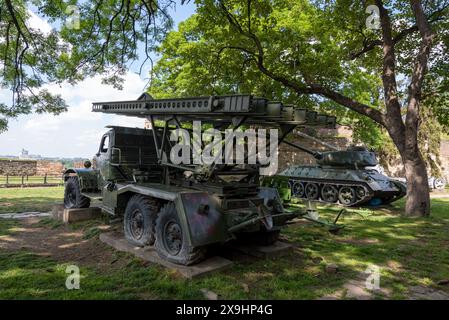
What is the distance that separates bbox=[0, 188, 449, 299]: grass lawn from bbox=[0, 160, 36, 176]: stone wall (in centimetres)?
2159

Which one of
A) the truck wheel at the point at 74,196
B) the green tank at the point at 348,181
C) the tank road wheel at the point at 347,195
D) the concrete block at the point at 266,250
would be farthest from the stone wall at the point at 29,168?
the concrete block at the point at 266,250

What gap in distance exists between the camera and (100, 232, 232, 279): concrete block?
4.97 metres

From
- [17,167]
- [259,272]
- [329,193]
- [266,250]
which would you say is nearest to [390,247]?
[266,250]

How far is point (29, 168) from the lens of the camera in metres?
27.9

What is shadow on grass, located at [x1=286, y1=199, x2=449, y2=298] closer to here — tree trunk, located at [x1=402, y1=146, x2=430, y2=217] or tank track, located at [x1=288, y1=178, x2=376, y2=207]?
tree trunk, located at [x1=402, y1=146, x2=430, y2=217]

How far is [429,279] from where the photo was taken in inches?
209

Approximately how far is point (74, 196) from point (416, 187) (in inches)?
430

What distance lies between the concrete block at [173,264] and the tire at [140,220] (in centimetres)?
15

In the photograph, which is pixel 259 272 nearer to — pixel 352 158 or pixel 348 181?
pixel 348 181

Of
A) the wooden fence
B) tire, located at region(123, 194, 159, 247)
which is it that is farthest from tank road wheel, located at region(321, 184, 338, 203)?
the wooden fence

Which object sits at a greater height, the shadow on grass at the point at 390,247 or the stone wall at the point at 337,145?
the stone wall at the point at 337,145

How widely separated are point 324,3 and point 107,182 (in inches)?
457

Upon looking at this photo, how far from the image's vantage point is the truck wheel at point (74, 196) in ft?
29.8

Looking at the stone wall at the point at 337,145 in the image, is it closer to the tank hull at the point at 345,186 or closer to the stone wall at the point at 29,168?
the tank hull at the point at 345,186
